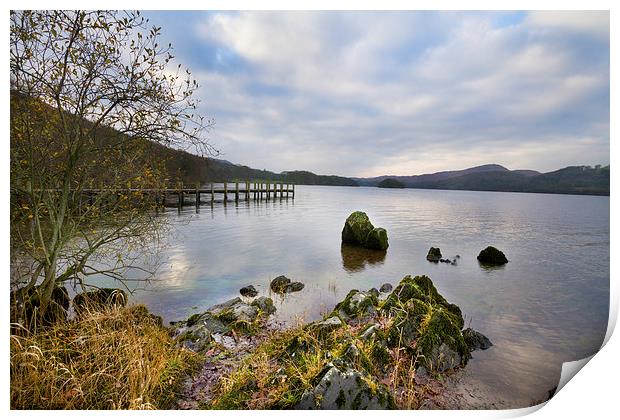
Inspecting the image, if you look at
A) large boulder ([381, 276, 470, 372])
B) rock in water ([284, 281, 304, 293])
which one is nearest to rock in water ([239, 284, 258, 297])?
rock in water ([284, 281, 304, 293])

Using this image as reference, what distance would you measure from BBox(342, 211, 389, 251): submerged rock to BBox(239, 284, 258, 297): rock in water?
654 cm

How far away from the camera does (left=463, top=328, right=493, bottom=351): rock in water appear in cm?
382

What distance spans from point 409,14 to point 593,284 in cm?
901

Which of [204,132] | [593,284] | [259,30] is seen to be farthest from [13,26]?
[593,284]

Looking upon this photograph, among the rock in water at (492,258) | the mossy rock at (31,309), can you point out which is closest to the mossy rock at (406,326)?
the mossy rock at (31,309)

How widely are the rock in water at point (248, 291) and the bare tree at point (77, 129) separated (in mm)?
3436

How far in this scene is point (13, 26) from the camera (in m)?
2.56

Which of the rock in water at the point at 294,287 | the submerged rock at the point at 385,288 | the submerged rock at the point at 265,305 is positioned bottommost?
the submerged rock at the point at 385,288

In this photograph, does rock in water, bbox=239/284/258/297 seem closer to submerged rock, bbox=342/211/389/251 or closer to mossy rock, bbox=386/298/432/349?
mossy rock, bbox=386/298/432/349

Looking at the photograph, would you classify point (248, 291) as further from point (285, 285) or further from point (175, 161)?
point (175, 161)

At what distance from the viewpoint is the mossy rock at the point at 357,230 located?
39.8 ft

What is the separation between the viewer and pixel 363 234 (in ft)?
39.7

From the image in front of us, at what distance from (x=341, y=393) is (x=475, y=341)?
2.61 m
